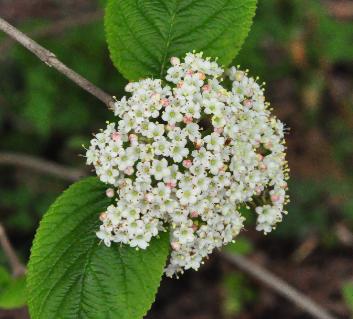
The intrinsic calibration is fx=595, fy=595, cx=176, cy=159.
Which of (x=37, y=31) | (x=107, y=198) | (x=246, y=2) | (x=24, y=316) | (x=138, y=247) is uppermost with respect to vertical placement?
(x=37, y=31)

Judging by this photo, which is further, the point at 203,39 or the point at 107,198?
the point at 203,39

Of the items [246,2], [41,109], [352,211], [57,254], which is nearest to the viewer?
[57,254]

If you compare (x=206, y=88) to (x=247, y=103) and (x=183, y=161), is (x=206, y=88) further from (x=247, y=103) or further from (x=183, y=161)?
(x=183, y=161)

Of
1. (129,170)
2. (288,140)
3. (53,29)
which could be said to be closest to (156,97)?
(129,170)

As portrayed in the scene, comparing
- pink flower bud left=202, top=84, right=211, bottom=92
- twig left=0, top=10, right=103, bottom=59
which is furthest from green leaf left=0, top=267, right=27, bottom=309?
twig left=0, top=10, right=103, bottom=59

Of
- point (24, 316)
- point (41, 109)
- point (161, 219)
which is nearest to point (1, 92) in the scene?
point (41, 109)

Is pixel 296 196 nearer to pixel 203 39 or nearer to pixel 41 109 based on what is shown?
pixel 41 109

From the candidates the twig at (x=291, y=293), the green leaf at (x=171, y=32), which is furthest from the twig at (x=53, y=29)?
the twig at (x=291, y=293)

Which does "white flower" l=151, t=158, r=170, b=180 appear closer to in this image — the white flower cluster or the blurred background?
the white flower cluster
